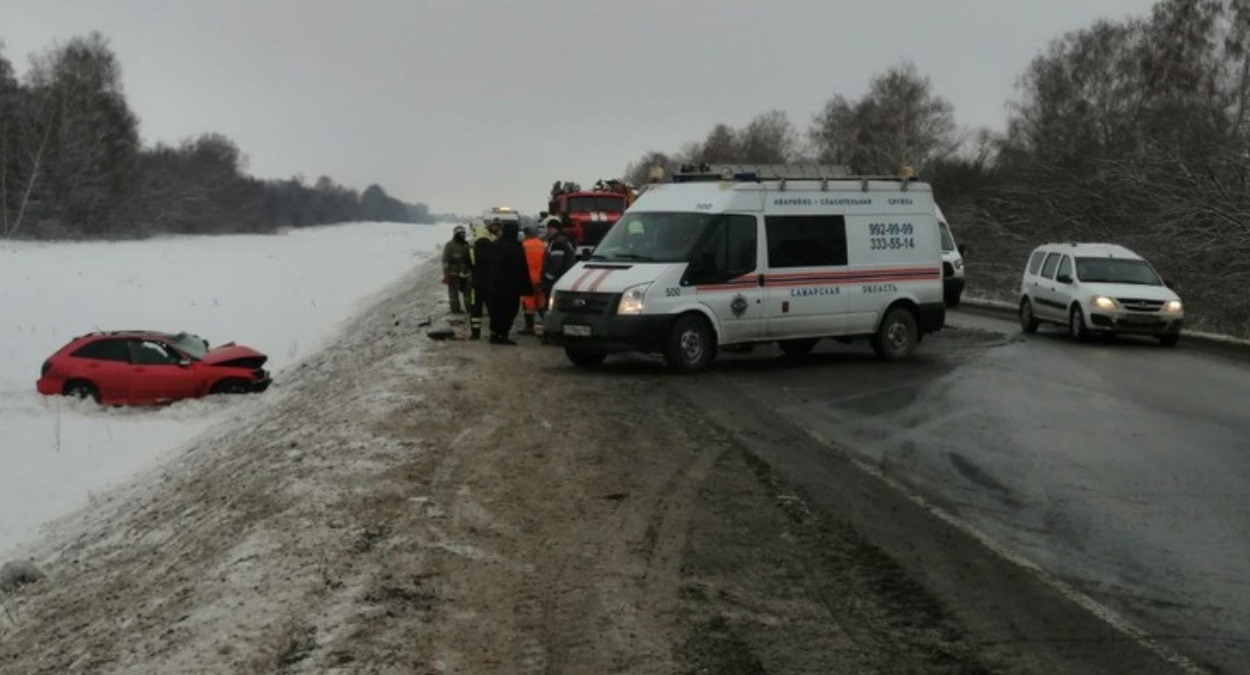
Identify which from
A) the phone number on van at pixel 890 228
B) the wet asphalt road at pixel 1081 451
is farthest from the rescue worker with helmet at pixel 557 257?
the phone number on van at pixel 890 228

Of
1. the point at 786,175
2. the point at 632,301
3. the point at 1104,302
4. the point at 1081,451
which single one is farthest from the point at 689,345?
the point at 1104,302

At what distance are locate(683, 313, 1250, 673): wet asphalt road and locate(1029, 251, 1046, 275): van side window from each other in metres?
5.08

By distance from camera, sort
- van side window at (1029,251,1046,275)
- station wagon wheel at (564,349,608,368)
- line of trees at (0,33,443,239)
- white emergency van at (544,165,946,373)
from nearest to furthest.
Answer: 1. white emergency van at (544,165,946,373)
2. station wagon wheel at (564,349,608,368)
3. van side window at (1029,251,1046,275)
4. line of trees at (0,33,443,239)

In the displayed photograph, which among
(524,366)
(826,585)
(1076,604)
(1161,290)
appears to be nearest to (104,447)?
(524,366)

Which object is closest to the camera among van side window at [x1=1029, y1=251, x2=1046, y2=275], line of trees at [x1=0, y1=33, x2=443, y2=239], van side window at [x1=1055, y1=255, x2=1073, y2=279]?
van side window at [x1=1055, y1=255, x2=1073, y2=279]

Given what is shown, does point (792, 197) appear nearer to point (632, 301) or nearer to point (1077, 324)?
point (632, 301)

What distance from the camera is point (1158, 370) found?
16812 millimetres

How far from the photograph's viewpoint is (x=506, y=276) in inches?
703

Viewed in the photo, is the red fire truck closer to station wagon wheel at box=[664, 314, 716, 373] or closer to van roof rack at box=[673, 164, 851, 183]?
van roof rack at box=[673, 164, 851, 183]

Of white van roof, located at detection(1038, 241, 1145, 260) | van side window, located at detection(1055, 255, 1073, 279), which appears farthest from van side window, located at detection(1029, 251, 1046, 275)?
van side window, located at detection(1055, 255, 1073, 279)

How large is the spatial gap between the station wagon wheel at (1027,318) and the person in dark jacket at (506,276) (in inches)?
448

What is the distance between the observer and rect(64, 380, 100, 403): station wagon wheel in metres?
20.6

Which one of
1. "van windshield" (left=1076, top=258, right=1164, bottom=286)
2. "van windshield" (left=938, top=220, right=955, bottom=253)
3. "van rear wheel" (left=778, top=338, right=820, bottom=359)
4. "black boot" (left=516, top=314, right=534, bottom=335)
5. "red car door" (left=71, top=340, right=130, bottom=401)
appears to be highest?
"van windshield" (left=938, top=220, right=955, bottom=253)

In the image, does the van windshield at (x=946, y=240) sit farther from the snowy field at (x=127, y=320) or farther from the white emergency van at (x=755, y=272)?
the snowy field at (x=127, y=320)
